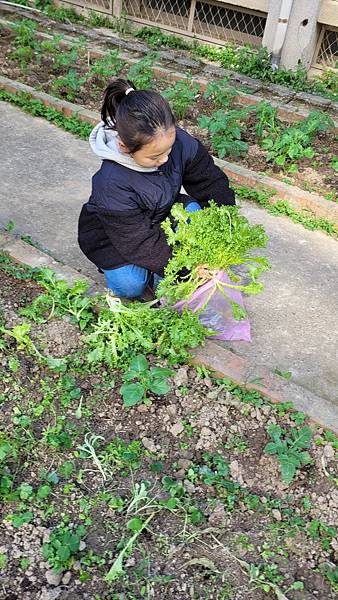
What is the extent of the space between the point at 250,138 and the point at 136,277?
2.78m

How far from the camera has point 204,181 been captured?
339 cm

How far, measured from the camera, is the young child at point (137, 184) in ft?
8.71

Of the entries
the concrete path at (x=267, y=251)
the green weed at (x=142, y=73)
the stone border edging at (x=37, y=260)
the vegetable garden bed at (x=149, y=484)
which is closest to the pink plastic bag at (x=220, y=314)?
the concrete path at (x=267, y=251)

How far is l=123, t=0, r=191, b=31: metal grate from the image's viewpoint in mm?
7828

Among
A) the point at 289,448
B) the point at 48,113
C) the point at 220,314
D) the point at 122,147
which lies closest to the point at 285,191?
the point at 220,314

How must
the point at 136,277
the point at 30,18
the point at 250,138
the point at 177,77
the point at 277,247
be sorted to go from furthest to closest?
the point at 30,18
the point at 177,77
the point at 250,138
the point at 277,247
the point at 136,277

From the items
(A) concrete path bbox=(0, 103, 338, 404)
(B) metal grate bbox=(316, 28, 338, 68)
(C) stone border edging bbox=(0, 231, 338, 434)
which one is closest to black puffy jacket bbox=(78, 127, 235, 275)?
(C) stone border edging bbox=(0, 231, 338, 434)

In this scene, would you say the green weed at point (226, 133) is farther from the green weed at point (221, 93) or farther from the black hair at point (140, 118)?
the black hair at point (140, 118)

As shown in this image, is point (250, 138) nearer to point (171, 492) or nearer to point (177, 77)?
point (177, 77)

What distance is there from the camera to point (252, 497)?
2514 millimetres

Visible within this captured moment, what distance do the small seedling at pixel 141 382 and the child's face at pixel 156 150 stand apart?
36.2 inches

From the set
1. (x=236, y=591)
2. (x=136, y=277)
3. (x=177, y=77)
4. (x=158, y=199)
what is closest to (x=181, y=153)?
(x=158, y=199)

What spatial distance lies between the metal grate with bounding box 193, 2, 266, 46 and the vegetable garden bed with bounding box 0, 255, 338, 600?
18.4 feet

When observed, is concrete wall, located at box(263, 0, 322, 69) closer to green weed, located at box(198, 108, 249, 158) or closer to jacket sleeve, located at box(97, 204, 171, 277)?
green weed, located at box(198, 108, 249, 158)
